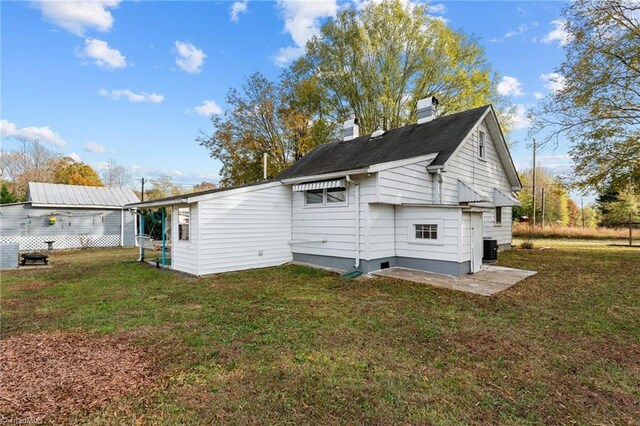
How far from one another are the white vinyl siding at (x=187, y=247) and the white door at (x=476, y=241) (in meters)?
8.31

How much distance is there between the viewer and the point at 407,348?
4.21 m

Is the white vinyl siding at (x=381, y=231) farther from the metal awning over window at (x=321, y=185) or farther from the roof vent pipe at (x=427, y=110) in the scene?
the roof vent pipe at (x=427, y=110)

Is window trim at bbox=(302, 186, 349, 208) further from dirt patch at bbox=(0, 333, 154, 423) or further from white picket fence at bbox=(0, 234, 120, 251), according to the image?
white picket fence at bbox=(0, 234, 120, 251)

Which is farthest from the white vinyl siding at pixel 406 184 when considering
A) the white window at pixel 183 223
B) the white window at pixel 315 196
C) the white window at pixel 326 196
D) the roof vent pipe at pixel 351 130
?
the white window at pixel 183 223

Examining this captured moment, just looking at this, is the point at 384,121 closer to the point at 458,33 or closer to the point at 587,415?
the point at 458,33

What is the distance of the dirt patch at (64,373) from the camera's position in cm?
282

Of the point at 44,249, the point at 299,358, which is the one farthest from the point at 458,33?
the point at 44,249

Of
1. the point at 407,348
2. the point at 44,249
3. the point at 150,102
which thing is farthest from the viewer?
the point at 150,102

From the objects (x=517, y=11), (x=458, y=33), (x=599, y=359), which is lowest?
(x=599, y=359)

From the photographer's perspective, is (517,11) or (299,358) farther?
(517,11)

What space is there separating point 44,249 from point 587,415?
78.7 feet

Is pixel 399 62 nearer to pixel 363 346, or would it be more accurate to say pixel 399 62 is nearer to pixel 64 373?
pixel 363 346

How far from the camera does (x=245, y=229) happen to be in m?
10.3

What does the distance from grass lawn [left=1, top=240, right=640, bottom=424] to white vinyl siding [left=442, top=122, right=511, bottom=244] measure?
435cm
